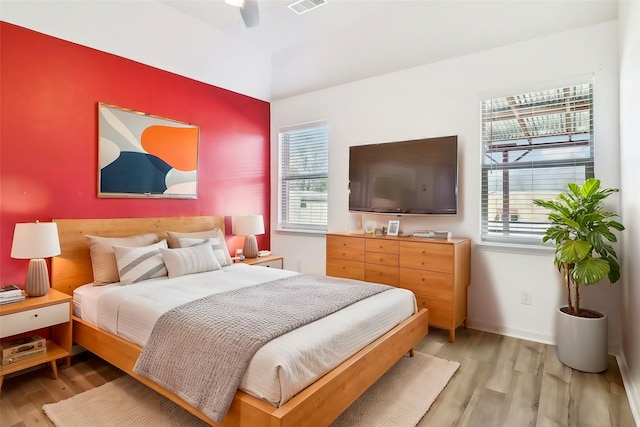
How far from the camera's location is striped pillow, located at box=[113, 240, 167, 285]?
9.41ft

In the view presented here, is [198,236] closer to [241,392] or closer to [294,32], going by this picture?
[241,392]

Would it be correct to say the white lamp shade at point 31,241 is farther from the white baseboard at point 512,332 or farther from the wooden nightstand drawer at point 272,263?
the white baseboard at point 512,332

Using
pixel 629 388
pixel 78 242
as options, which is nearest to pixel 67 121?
pixel 78 242

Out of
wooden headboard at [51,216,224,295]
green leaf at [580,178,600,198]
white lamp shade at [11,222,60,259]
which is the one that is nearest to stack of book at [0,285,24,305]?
white lamp shade at [11,222,60,259]

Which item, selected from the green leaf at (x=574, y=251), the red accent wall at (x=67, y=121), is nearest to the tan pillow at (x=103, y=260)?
the red accent wall at (x=67, y=121)

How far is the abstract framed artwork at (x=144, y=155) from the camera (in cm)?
323

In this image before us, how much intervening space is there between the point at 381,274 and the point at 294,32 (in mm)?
2940

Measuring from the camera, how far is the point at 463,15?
10.7ft

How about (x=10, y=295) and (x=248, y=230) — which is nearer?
(x=10, y=295)

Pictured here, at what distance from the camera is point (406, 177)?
144 inches

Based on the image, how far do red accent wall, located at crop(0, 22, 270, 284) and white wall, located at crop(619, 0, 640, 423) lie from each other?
3.77 meters

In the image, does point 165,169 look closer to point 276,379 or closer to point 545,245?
point 276,379

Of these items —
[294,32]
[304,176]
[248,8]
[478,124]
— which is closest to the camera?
[248,8]

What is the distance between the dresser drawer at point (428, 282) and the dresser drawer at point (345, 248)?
50 cm
